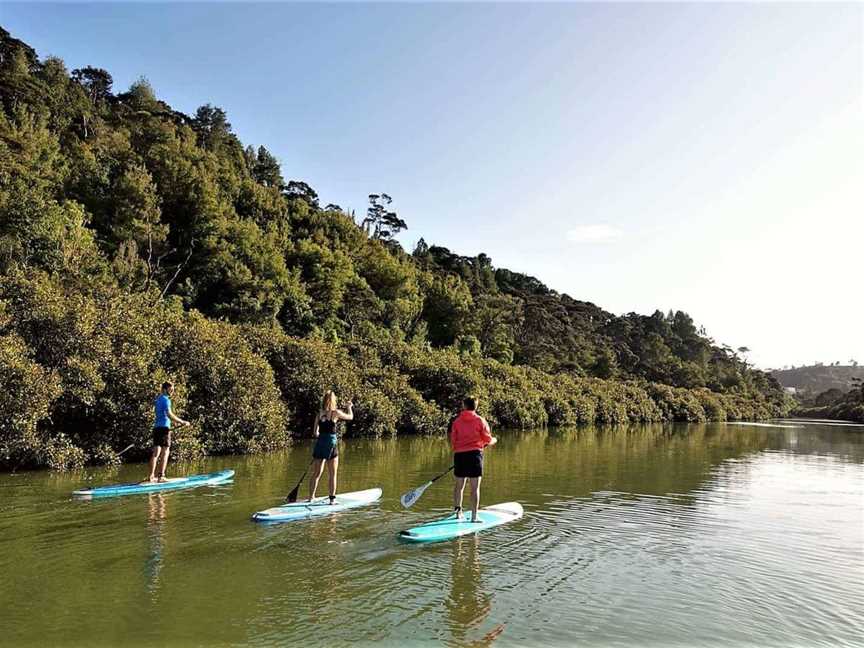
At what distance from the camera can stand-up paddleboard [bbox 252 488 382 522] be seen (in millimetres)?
10539

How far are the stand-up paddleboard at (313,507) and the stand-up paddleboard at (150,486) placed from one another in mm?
3139

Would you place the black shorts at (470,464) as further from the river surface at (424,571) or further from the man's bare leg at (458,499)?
the river surface at (424,571)

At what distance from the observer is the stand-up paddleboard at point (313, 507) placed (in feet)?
34.6

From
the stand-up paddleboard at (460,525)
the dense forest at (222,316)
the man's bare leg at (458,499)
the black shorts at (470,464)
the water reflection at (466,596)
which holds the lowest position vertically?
the water reflection at (466,596)

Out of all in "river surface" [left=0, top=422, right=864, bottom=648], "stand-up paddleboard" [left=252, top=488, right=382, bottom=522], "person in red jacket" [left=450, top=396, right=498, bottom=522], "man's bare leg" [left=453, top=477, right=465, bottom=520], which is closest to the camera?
"river surface" [left=0, top=422, right=864, bottom=648]

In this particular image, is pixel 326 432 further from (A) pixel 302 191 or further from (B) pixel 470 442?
(A) pixel 302 191

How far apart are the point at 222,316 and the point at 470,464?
1425 inches

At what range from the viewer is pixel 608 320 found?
363 feet

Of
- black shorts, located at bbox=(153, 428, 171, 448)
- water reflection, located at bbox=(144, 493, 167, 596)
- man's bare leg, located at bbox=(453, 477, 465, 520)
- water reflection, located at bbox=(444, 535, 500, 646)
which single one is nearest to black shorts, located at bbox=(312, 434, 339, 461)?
man's bare leg, located at bbox=(453, 477, 465, 520)

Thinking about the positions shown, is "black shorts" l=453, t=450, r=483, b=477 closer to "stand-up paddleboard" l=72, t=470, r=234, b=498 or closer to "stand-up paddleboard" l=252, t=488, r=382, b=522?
"stand-up paddleboard" l=252, t=488, r=382, b=522

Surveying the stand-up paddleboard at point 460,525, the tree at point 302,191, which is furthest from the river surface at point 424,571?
the tree at point 302,191

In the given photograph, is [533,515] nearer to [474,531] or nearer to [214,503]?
[474,531]

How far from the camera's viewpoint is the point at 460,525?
33.2 ft

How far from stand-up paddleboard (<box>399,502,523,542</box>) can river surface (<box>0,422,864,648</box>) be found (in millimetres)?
242
